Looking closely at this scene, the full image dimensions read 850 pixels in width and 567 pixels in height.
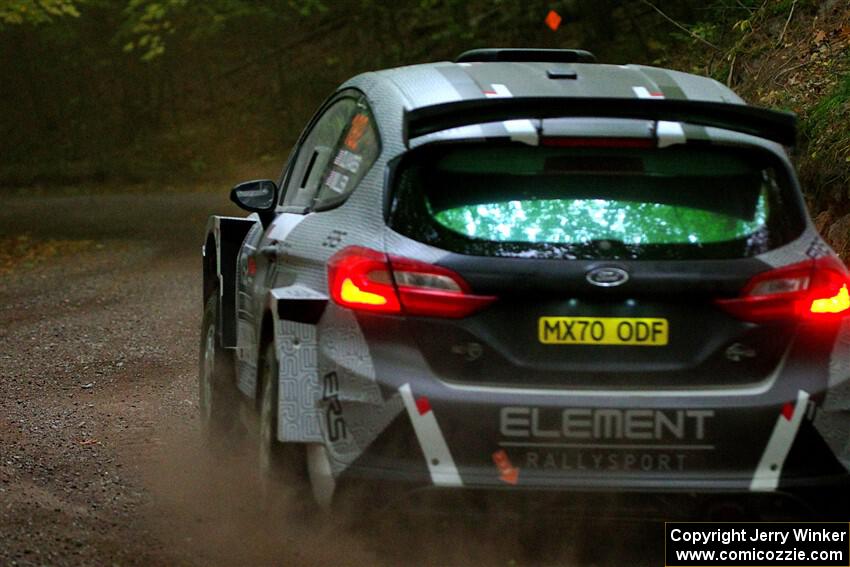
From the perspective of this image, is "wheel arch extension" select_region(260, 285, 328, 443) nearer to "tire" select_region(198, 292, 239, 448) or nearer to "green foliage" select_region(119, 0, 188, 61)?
"tire" select_region(198, 292, 239, 448)

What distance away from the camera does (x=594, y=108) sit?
5582mm

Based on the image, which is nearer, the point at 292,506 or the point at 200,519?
the point at 292,506

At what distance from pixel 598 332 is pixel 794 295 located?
0.63 metres

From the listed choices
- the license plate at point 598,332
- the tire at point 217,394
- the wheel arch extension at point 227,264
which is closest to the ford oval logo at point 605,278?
the license plate at point 598,332

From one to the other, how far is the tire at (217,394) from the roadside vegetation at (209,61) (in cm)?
1367

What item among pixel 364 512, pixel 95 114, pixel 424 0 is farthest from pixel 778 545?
pixel 95 114

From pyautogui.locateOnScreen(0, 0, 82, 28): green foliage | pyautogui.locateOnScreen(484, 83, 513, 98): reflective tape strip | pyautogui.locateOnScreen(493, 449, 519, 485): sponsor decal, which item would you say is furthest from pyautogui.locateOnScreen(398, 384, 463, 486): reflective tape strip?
pyautogui.locateOnScreen(0, 0, 82, 28): green foliage

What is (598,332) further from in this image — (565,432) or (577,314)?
(565,432)

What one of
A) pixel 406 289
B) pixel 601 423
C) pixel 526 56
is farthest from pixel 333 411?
pixel 526 56

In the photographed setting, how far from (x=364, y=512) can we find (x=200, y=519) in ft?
4.84

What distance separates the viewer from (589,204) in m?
5.48

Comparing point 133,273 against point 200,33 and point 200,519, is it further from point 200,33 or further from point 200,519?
point 200,519

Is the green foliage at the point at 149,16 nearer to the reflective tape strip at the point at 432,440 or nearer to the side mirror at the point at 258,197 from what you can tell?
the side mirror at the point at 258,197

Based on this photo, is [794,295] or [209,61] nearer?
[794,295]
